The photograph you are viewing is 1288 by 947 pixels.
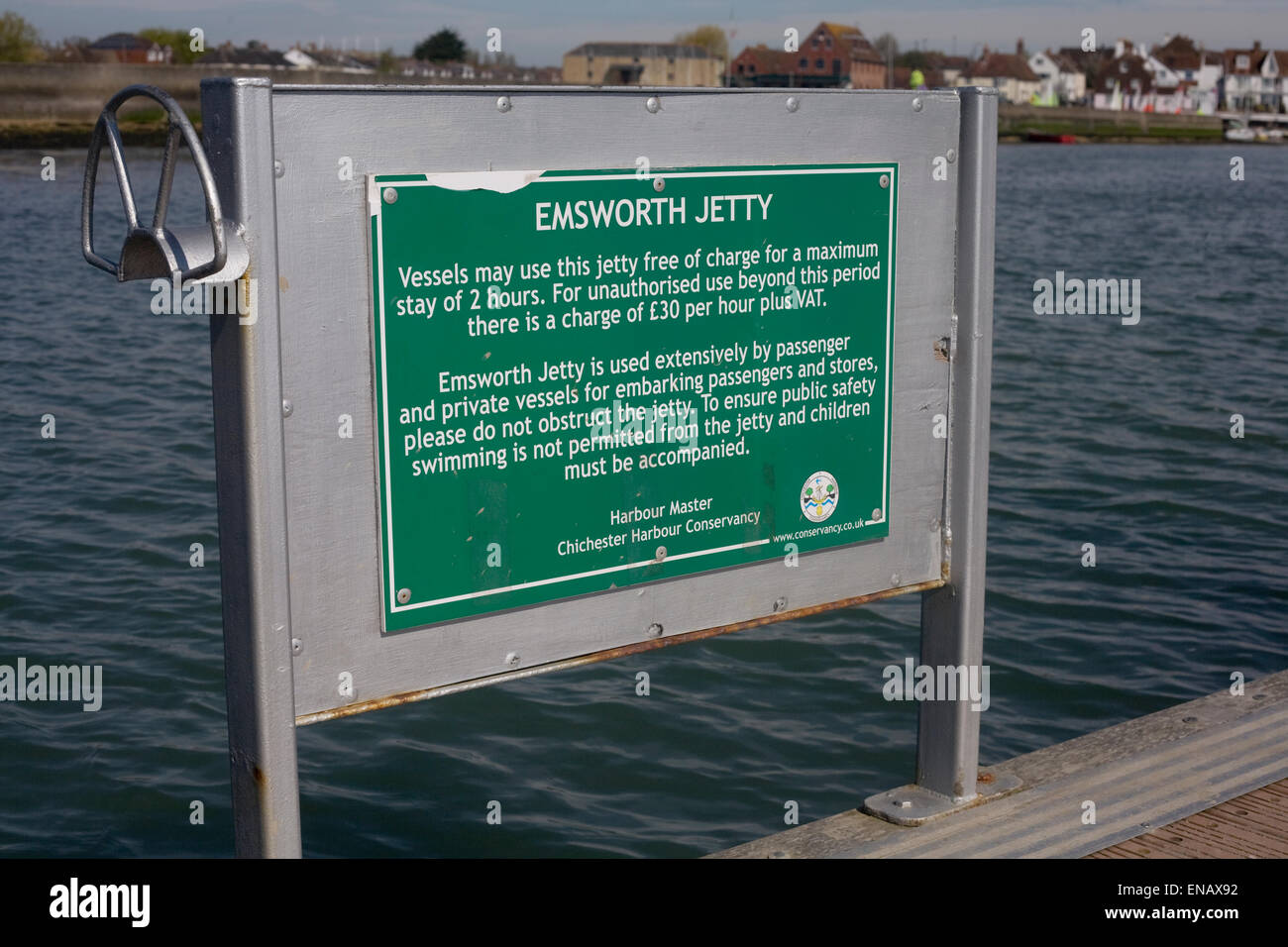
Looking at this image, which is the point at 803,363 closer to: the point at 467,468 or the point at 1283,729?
the point at 467,468

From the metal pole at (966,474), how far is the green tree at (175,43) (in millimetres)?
102399

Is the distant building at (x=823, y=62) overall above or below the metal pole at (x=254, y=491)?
above

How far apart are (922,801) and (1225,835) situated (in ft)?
→ 2.55

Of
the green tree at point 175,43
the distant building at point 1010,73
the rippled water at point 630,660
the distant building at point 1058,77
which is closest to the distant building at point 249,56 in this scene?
the green tree at point 175,43

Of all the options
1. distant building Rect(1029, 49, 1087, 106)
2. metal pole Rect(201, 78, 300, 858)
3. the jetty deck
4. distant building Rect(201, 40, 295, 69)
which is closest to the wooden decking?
the jetty deck

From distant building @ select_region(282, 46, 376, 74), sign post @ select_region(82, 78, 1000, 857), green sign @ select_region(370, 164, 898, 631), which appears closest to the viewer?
sign post @ select_region(82, 78, 1000, 857)

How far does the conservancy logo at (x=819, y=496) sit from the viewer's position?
3.82 meters

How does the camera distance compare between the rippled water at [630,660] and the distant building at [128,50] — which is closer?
the rippled water at [630,660]

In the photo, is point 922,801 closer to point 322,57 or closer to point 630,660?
point 630,660

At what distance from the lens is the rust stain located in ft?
10.3

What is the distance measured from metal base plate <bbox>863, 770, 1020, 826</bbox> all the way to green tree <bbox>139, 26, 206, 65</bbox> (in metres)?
103

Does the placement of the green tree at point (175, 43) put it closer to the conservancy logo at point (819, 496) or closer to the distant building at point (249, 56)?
the distant building at point (249, 56)

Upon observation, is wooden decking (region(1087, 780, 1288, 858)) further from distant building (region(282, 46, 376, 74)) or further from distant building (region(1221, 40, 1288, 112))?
distant building (region(1221, 40, 1288, 112))
